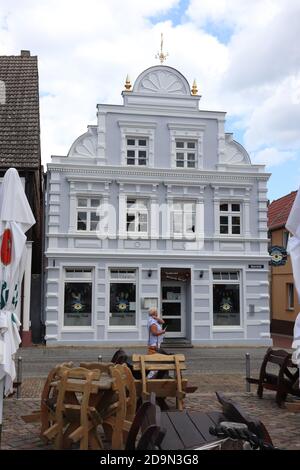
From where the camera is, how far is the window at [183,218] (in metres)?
21.1

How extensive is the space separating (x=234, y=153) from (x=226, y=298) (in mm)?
5894

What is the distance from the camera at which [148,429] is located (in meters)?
3.88

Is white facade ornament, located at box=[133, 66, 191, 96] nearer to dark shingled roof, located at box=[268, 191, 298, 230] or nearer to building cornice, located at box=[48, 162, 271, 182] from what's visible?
building cornice, located at box=[48, 162, 271, 182]

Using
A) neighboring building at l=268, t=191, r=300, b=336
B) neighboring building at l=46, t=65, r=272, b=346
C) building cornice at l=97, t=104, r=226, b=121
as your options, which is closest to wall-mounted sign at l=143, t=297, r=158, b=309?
neighboring building at l=46, t=65, r=272, b=346

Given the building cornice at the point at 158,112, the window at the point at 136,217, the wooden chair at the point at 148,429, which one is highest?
the building cornice at the point at 158,112

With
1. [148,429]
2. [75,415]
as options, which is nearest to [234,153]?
[75,415]

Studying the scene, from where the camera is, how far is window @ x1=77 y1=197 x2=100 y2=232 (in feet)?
67.9

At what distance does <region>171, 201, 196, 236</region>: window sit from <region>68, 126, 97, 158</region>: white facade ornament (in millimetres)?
3836

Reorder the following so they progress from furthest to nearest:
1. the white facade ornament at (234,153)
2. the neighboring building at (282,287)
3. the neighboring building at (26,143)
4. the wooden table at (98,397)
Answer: the neighboring building at (282,287)
the white facade ornament at (234,153)
the neighboring building at (26,143)
the wooden table at (98,397)

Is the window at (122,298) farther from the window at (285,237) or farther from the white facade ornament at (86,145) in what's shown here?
the window at (285,237)

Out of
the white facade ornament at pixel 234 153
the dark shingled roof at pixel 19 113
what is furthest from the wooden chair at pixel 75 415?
the white facade ornament at pixel 234 153

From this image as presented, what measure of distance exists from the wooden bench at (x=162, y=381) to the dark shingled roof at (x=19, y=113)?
45.1 ft

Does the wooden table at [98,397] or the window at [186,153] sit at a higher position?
the window at [186,153]
